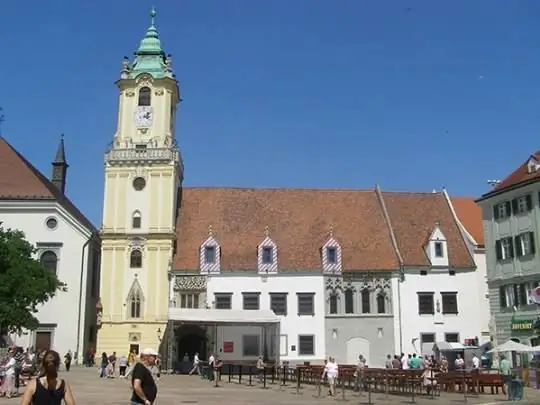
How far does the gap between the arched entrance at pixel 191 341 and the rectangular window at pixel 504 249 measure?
70.0 ft

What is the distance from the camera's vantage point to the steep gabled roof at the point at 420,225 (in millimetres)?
52156

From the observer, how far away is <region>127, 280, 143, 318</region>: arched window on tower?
49.9 meters

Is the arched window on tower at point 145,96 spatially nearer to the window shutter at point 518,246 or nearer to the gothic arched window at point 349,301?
the gothic arched window at point 349,301

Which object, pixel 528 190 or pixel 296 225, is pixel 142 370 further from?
pixel 296 225

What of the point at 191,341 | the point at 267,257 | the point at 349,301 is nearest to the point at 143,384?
the point at 191,341

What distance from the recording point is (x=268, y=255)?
51406mm

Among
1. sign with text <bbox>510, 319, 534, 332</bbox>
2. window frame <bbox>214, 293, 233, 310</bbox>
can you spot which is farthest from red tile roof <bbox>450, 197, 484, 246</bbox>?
window frame <bbox>214, 293, 233, 310</bbox>

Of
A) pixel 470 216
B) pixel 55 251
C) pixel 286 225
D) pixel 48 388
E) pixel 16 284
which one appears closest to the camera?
pixel 48 388

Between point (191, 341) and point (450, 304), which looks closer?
point (191, 341)

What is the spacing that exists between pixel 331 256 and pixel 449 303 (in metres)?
9.52

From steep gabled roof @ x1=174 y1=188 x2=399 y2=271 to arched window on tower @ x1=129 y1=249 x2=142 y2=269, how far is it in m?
2.66

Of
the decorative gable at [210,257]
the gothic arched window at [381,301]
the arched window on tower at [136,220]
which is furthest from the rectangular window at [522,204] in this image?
the arched window on tower at [136,220]

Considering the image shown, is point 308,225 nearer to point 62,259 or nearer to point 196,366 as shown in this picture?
point 196,366

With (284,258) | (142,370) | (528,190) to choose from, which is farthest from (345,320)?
(142,370)
